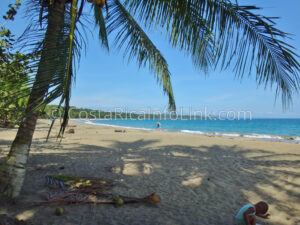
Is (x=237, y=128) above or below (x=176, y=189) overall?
below

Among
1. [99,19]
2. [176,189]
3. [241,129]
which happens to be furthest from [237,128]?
[99,19]

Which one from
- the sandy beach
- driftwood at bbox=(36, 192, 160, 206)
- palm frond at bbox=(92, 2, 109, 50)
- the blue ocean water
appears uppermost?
palm frond at bbox=(92, 2, 109, 50)

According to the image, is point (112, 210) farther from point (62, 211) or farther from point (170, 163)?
point (170, 163)

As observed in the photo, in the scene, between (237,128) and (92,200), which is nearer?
(92,200)

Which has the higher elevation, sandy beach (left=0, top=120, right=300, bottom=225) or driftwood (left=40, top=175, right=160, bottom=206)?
driftwood (left=40, top=175, right=160, bottom=206)

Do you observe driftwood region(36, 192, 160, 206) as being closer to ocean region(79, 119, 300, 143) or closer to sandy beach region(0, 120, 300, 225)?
sandy beach region(0, 120, 300, 225)

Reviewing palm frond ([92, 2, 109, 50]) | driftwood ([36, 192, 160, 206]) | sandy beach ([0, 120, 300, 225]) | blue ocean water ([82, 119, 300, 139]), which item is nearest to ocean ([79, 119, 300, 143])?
blue ocean water ([82, 119, 300, 139])

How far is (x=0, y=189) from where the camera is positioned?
8.77ft

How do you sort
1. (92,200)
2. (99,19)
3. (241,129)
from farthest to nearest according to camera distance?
(241,129)
(99,19)
(92,200)

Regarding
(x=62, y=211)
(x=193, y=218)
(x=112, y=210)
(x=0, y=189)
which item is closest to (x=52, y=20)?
(x=0, y=189)

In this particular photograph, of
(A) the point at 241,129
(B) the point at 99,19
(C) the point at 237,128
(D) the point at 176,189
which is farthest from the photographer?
(C) the point at 237,128

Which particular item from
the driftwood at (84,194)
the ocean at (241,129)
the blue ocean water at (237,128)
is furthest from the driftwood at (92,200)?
the blue ocean water at (237,128)

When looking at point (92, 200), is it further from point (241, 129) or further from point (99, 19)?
point (241, 129)

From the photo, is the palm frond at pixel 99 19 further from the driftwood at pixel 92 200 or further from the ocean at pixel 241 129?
the ocean at pixel 241 129
